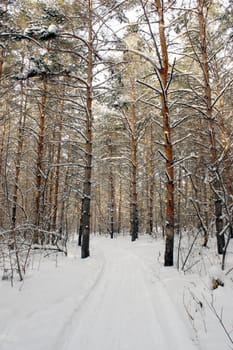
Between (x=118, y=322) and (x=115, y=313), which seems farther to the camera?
(x=115, y=313)

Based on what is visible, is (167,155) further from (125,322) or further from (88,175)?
(125,322)

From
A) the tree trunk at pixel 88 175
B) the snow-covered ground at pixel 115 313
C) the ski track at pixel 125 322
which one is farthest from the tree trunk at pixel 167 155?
the tree trunk at pixel 88 175

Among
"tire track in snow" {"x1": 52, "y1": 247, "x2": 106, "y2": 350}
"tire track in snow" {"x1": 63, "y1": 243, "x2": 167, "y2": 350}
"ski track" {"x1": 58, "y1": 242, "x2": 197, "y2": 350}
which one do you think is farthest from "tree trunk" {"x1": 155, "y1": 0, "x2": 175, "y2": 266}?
"tire track in snow" {"x1": 52, "y1": 247, "x2": 106, "y2": 350}

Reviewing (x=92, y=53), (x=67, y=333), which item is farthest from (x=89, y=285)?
(x=92, y=53)

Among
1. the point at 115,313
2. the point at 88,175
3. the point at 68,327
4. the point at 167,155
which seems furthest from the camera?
the point at 88,175

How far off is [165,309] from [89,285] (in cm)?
191

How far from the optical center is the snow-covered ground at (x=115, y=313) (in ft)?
9.22

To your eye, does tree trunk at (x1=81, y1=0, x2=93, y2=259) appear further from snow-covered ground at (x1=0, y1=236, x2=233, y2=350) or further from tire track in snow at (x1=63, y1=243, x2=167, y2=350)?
tire track in snow at (x1=63, y1=243, x2=167, y2=350)

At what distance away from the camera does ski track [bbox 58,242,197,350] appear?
279 centimetres

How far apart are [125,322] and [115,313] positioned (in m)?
0.34

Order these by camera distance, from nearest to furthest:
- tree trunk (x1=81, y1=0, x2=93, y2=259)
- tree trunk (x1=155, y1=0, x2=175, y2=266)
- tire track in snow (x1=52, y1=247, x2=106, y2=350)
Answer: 1. tire track in snow (x1=52, y1=247, x2=106, y2=350)
2. tree trunk (x1=155, y1=0, x2=175, y2=266)
3. tree trunk (x1=81, y1=0, x2=93, y2=259)

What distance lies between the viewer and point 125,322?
11.1ft

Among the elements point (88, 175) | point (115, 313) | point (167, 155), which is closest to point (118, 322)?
point (115, 313)

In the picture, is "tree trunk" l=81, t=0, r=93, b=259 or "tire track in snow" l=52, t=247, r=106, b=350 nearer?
"tire track in snow" l=52, t=247, r=106, b=350
